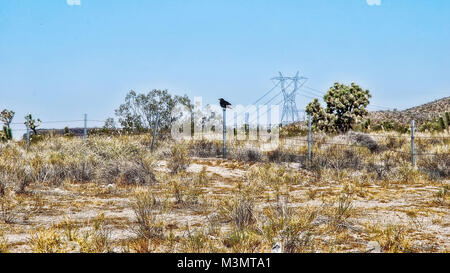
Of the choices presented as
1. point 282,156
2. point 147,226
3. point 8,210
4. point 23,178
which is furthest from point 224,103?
point 147,226

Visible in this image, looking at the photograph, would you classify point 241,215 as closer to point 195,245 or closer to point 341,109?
point 195,245

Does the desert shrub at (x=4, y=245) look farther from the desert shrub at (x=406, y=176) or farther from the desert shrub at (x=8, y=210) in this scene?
the desert shrub at (x=406, y=176)

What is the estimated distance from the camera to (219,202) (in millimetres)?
7891

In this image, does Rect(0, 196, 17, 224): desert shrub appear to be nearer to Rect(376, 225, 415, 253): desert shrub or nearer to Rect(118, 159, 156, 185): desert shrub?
Rect(118, 159, 156, 185): desert shrub

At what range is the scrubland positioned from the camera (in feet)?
16.2

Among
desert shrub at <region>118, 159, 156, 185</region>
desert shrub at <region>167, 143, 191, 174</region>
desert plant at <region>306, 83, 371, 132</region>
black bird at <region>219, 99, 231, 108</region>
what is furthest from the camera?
desert plant at <region>306, 83, 371, 132</region>

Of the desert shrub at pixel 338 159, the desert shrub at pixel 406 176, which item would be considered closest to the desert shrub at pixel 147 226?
the desert shrub at pixel 338 159

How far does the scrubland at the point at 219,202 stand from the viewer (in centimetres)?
493

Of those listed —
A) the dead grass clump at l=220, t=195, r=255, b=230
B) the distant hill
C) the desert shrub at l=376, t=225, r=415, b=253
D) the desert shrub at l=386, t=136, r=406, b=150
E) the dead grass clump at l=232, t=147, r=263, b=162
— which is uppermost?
the distant hill

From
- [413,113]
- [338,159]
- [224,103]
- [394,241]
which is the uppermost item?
[413,113]

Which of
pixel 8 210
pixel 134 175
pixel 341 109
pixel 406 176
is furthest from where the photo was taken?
pixel 341 109

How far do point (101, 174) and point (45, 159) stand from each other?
84.7 inches

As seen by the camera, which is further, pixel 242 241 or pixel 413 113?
pixel 413 113

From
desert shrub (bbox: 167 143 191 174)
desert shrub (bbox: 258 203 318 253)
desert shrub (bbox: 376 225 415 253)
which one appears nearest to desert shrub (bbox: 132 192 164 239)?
desert shrub (bbox: 258 203 318 253)
